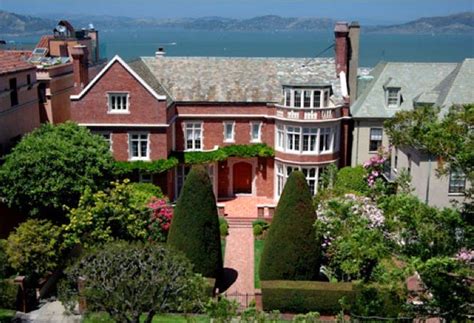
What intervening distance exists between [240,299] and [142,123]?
1642cm

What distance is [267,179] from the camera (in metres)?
44.4

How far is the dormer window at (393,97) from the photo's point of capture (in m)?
41.2

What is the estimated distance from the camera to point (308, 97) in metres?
40.3

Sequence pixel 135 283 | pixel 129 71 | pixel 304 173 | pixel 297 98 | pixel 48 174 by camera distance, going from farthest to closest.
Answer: pixel 304 173
pixel 297 98
pixel 129 71
pixel 48 174
pixel 135 283

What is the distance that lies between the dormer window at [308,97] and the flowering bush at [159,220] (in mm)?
13036

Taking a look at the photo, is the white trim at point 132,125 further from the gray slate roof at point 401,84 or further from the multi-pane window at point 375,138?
the multi-pane window at point 375,138

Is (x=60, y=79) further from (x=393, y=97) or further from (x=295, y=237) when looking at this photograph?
(x=295, y=237)

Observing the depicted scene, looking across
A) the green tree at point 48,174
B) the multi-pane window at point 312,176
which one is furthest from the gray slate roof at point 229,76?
the green tree at point 48,174

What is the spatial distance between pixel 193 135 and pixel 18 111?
1294 centimetres

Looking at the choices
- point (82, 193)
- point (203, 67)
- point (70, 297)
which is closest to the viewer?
point (70, 297)

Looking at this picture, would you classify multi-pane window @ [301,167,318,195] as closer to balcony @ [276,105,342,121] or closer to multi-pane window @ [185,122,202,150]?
balcony @ [276,105,342,121]

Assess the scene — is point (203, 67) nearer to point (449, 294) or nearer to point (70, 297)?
point (70, 297)

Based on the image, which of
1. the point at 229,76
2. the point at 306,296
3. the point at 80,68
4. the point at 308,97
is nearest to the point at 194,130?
the point at 229,76

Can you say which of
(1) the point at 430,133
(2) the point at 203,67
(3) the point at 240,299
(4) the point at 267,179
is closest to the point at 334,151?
(4) the point at 267,179
